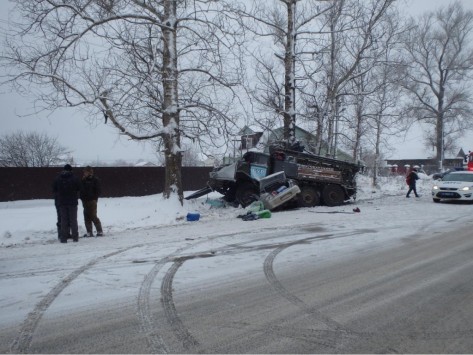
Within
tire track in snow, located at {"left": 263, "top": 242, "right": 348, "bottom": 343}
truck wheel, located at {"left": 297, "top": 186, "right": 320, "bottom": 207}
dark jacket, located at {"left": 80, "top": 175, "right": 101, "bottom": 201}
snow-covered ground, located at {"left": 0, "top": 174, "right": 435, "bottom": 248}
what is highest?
dark jacket, located at {"left": 80, "top": 175, "right": 101, "bottom": 201}

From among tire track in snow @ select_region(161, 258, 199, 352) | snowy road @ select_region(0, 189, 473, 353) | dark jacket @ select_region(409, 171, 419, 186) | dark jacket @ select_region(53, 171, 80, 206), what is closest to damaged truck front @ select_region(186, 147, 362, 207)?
dark jacket @ select_region(409, 171, 419, 186)

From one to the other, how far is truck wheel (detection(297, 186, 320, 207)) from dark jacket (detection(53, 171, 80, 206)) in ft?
31.1

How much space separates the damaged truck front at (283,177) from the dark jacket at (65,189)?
24.3ft

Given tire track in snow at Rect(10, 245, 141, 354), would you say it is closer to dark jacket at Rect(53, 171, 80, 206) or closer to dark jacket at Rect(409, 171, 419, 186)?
dark jacket at Rect(53, 171, 80, 206)

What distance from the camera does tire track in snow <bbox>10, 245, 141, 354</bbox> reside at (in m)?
3.93

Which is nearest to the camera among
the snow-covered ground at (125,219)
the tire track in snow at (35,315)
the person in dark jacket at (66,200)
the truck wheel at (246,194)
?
the tire track in snow at (35,315)

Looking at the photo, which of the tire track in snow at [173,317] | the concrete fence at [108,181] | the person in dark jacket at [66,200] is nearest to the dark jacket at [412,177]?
the concrete fence at [108,181]

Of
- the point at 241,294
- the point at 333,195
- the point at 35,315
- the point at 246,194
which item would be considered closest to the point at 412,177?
the point at 333,195

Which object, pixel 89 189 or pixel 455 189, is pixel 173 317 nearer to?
pixel 89 189

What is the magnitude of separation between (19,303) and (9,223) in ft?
25.6

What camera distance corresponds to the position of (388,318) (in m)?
4.58

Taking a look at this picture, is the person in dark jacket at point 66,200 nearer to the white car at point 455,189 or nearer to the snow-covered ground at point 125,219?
the snow-covered ground at point 125,219

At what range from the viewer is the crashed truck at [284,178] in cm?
1573

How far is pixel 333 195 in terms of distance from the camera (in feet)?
57.7
